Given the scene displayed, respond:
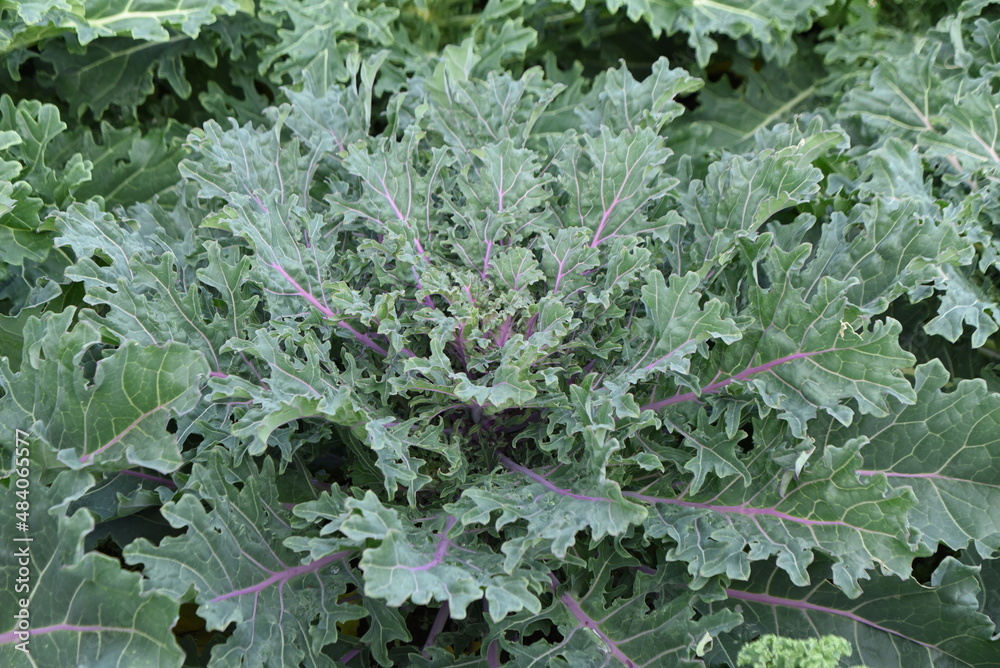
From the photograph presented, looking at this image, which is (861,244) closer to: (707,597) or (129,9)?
(707,597)

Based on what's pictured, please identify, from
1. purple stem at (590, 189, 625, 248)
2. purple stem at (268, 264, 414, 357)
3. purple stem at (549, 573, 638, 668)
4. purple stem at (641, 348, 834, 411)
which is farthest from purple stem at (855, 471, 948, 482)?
purple stem at (268, 264, 414, 357)

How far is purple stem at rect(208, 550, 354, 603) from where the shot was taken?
1.32m

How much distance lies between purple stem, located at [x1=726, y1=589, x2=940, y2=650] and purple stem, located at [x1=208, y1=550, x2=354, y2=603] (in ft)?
2.44

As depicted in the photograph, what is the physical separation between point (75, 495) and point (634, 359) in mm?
979

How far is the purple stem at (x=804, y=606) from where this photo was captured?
1.49 metres

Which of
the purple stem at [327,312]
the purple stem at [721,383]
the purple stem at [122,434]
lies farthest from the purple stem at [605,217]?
the purple stem at [122,434]

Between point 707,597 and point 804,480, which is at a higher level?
point 804,480

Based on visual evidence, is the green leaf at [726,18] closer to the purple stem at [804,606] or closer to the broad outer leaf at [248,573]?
the purple stem at [804,606]

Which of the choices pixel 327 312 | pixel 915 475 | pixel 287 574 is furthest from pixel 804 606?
pixel 327 312

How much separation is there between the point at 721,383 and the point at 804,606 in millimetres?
453

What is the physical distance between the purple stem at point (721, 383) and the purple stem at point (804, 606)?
1.24ft

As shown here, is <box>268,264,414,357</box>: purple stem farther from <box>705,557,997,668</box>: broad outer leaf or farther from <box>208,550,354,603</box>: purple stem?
<box>705,557,997,668</box>: broad outer leaf

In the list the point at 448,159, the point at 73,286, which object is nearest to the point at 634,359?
the point at 448,159

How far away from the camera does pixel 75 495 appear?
4.03 ft
